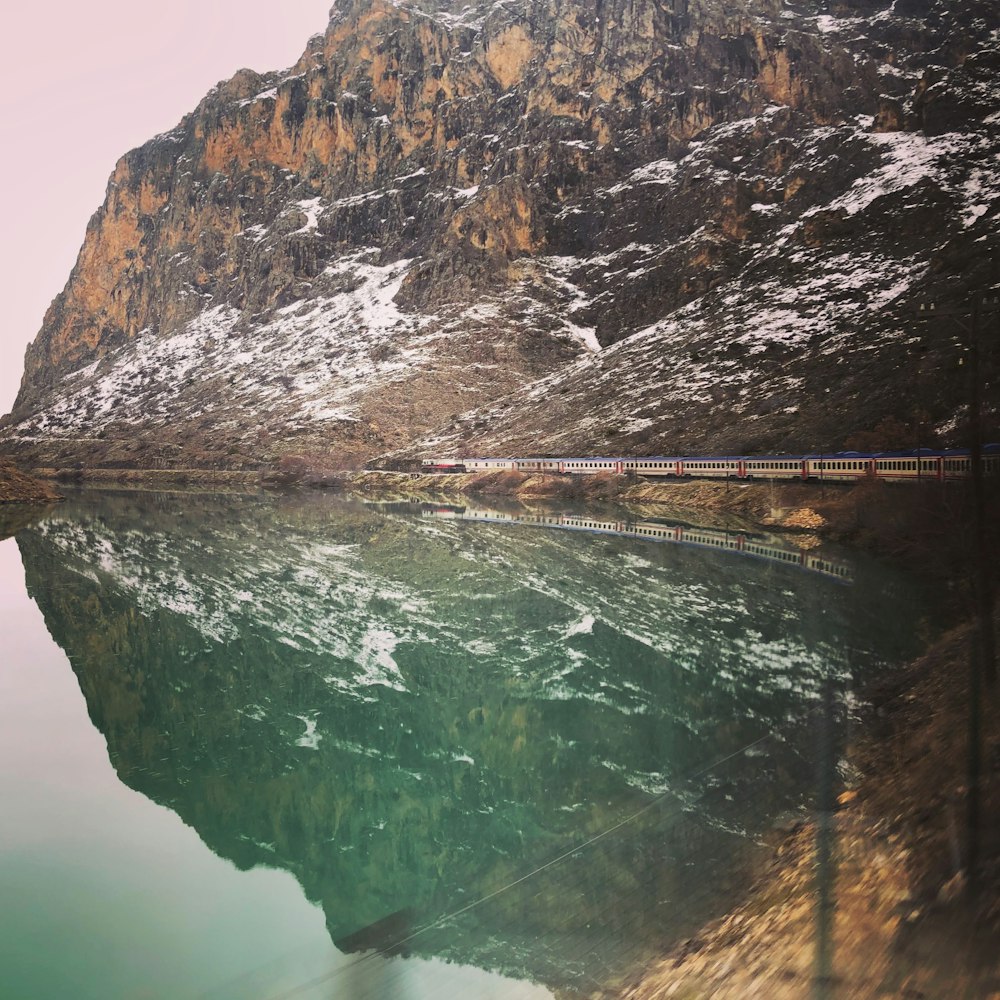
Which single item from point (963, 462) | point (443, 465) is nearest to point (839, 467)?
point (963, 462)

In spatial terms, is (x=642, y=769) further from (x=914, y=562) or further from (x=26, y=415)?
(x=26, y=415)

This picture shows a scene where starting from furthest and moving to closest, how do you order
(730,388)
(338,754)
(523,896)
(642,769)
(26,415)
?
(26,415) < (730,388) < (338,754) < (642,769) < (523,896)

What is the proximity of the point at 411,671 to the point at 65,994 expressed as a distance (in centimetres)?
1112

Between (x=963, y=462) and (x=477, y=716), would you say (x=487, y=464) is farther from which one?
(x=477, y=716)

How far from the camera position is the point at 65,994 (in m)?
7.41

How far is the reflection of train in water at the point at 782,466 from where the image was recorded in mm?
41125

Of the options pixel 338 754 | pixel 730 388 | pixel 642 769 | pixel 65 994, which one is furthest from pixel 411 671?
pixel 730 388

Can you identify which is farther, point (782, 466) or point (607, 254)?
point (607, 254)

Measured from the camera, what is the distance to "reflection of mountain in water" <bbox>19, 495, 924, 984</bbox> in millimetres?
8844

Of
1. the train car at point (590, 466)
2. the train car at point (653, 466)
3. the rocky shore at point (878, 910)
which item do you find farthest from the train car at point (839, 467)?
the rocky shore at point (878, 910)

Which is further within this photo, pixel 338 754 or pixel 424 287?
pixel 424 287

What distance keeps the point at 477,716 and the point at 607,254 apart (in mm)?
148904

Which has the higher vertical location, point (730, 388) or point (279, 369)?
point (279, 369)

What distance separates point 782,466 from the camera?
57.7m
